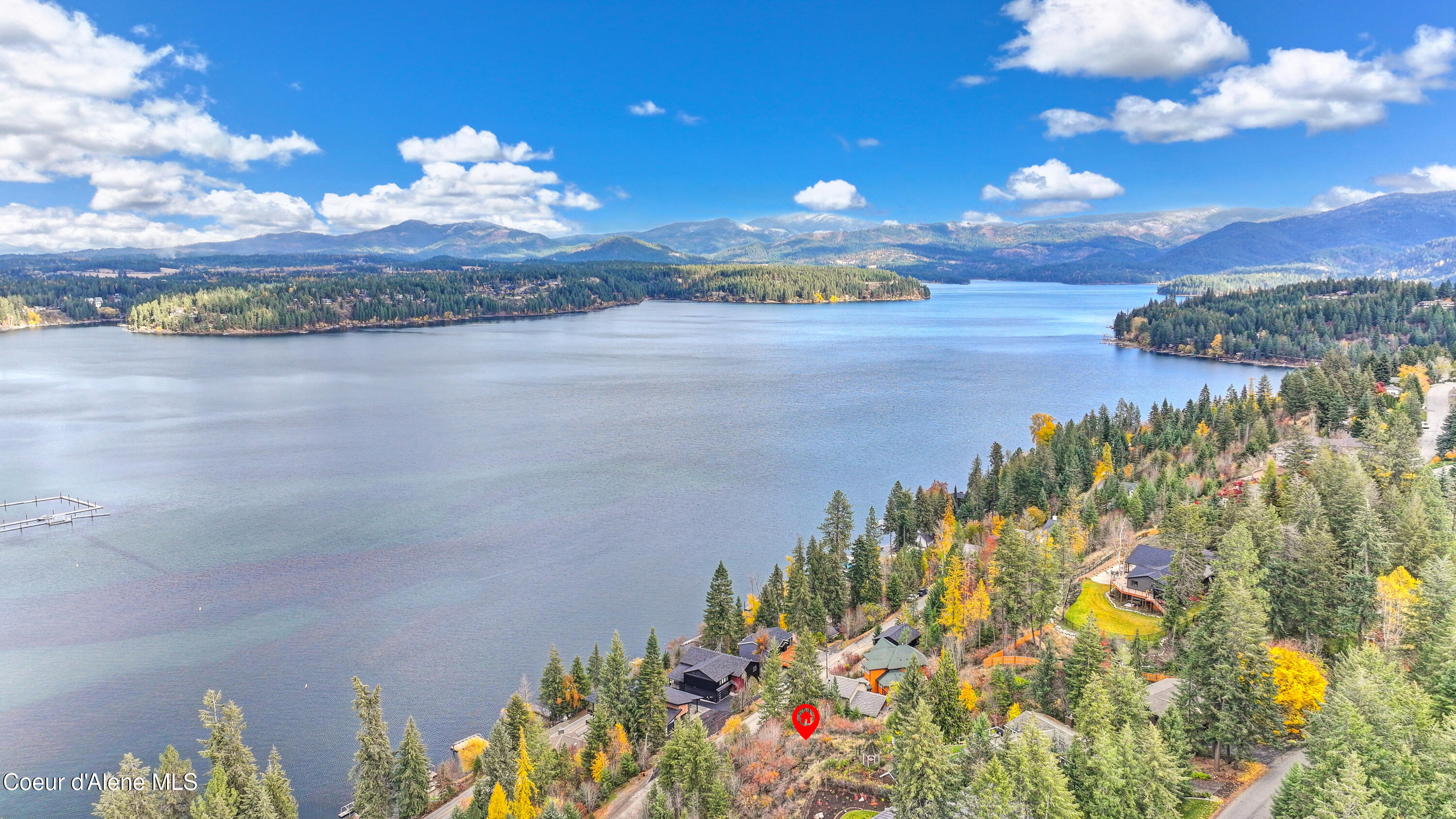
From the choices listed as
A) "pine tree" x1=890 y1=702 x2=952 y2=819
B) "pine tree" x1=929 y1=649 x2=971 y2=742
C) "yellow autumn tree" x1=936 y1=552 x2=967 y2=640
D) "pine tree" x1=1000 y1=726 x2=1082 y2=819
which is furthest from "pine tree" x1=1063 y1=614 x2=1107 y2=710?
"yellow autumn tree" x1=936 y1=552 x2=967 y2=640

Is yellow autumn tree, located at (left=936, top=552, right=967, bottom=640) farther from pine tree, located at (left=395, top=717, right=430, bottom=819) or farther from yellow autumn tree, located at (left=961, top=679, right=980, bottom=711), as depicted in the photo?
pine tree, located at (left=395, top=717, right=430, bottom=819)

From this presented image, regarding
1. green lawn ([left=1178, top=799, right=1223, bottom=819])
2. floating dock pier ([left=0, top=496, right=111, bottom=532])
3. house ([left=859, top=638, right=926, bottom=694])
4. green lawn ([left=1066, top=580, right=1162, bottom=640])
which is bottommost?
house ([left=859, top=638, right=926, bottom=694])

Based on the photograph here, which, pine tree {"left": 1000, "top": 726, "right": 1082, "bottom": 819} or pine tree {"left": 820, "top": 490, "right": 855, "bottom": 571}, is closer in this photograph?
pine tree {"left": 1000, "top": 726, "right": 1082, "bottom": 819}

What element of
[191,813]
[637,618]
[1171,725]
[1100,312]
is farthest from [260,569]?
[1100,312]

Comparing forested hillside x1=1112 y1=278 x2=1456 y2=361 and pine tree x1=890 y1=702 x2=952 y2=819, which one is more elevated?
forested hillside x1=1112 y1=278 x2=1456 y2=361

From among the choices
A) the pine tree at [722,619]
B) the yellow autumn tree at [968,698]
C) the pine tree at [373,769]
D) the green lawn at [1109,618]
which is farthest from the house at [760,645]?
the pine tree at [373,769]
